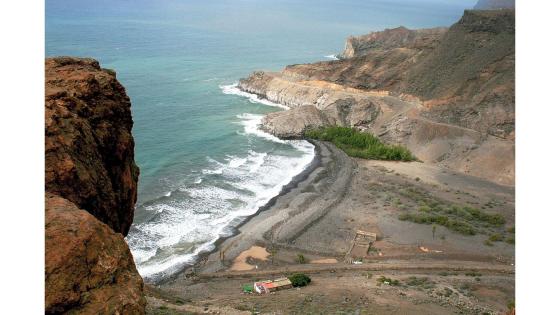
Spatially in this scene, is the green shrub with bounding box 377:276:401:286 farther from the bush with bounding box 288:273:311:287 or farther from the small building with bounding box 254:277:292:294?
the small building with bounding box 254:277:292:294

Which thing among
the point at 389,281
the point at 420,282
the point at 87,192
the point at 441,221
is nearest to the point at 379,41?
the point at 441,221

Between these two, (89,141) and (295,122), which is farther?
(295,122)

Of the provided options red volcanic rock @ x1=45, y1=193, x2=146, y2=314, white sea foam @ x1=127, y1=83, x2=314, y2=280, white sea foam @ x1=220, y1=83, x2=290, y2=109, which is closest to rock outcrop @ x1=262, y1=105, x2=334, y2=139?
white sea foam @ x1=127, y1=83, x2=314, y2=280

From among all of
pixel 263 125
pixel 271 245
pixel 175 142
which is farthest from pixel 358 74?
pixel 271 245

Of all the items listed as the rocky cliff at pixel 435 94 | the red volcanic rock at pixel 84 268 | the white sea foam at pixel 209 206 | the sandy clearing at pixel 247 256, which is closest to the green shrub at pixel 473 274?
the sandy clearing at pixel 247 256

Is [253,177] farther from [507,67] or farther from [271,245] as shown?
[507,67]

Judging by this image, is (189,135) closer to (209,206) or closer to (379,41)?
(209,206)
